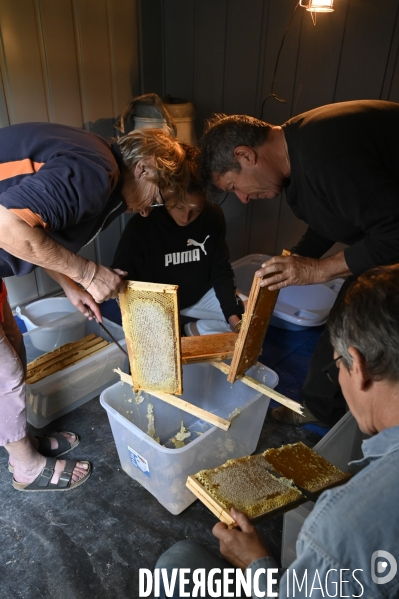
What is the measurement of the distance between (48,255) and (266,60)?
8.59 feet

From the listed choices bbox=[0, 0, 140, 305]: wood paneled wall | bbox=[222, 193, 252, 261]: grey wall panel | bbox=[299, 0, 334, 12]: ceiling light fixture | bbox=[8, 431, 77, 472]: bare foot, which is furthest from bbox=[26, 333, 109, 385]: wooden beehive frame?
bbox=[299, 0, 334, 12]: ceiling light fixture

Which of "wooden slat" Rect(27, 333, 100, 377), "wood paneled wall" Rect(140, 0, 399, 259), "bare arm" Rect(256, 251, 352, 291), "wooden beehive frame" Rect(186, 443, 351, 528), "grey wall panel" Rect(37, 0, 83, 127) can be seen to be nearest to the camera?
"wooden beehive frame" Rect(186, 443, 351, 528)

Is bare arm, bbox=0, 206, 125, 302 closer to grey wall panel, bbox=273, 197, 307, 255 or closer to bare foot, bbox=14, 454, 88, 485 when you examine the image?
bare foot, bbox=14, 454, 88, 485

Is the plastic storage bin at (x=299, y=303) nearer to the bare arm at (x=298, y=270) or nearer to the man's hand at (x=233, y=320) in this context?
the man's hand at (x=233, y=320)

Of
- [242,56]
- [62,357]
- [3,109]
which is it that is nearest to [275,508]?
[62,357]

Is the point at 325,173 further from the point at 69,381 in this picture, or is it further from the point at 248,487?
the point at 69,381

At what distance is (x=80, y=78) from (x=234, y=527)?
9.64 ft

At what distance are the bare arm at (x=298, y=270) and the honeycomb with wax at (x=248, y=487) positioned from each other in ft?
1.99

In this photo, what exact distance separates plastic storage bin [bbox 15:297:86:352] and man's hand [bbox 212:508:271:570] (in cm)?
177

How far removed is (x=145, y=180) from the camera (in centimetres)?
161

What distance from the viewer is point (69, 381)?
2.24m

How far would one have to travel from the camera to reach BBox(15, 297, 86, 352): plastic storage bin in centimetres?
256

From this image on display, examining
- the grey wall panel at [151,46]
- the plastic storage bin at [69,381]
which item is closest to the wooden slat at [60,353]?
the plastic storage bin at [69,381]

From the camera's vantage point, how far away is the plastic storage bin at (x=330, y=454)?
1.32 metres
